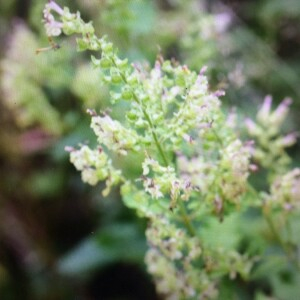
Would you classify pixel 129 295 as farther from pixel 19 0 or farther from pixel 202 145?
pixel 19 0

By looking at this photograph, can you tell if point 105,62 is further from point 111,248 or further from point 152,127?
point 111,248

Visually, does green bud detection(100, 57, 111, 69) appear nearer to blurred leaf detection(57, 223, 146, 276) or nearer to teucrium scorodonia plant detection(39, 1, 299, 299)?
teucrium scorodonia plant detection(39, 1, 299, 299)

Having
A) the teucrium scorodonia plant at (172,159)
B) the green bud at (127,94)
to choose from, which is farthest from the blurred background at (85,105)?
the green bud at (127,94)

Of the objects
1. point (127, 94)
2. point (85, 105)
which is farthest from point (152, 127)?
point (85, 105)

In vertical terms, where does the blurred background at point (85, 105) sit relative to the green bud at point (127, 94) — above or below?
above

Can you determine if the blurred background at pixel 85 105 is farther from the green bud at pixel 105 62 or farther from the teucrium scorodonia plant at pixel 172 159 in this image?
the green bud at pixel 105 62

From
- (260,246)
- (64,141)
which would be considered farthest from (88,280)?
(260,246)

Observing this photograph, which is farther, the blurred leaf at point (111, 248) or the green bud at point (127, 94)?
the blurred leaf at point (111, 248)
